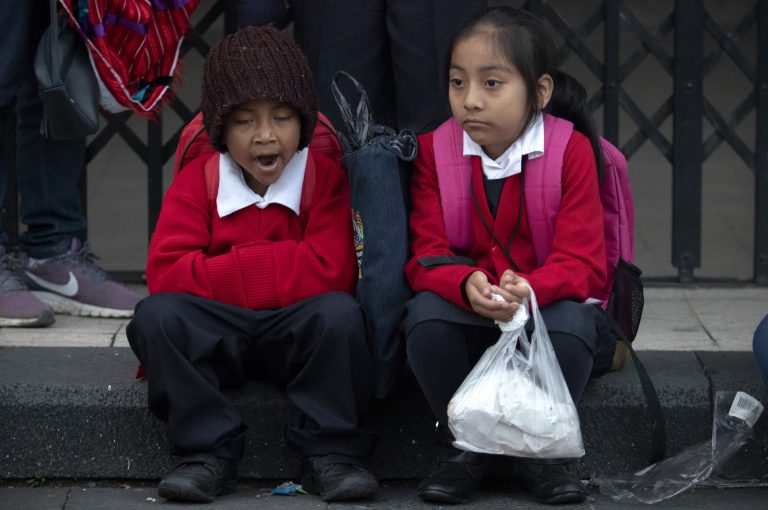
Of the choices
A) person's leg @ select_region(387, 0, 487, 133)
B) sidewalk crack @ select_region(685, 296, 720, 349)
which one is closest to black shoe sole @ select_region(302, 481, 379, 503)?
person's leg @ select_region(387, 0, 487, 133)

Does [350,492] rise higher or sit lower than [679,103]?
lower

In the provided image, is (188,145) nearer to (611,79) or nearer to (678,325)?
(678,325)

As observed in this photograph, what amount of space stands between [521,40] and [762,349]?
95cm

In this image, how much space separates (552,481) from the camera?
3.31 m

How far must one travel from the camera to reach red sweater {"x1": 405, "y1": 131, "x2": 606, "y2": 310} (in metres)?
3.28

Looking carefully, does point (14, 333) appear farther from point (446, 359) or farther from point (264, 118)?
point (446, 359)

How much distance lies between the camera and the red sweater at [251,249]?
135 inches

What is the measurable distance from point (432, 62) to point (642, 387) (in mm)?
1117

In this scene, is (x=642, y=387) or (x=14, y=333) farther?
(x=14, y=333)

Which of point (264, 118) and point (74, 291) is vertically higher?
point (264, 118)

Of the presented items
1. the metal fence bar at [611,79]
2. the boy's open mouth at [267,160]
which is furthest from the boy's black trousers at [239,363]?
the metal fence bar at [611,79]

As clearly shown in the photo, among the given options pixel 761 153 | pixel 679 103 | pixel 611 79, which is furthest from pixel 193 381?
pixel 761 153

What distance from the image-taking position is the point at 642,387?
137 inches

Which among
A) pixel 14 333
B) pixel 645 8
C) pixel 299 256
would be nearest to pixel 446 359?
pixel 299 256
